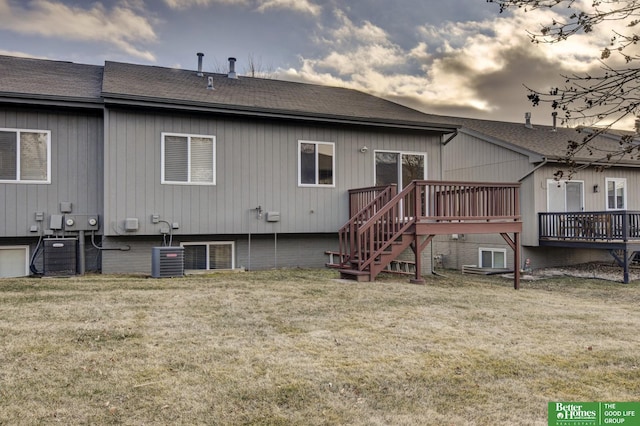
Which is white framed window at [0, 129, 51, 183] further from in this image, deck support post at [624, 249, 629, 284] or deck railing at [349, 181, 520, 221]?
deck support post at [624, 249, 629, 284]

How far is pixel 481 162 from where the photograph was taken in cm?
1588

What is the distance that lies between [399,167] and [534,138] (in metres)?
7.19

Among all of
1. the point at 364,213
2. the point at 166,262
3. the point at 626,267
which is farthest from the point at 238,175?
the point at 626,267

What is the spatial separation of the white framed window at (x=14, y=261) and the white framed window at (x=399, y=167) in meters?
7.26

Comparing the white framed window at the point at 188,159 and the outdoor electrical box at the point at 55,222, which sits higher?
the white framed window at the point at 188,159

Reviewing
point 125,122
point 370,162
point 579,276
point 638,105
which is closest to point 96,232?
point 125,122

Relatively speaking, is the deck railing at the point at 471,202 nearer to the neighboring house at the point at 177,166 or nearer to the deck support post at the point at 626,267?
the neighboring house at the point at 177,166

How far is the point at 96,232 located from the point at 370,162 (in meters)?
5.92

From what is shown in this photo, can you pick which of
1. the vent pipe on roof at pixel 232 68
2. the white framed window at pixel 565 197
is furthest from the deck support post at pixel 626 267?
the vent pipe on roof at pixel 232 68

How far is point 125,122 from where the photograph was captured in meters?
9.06

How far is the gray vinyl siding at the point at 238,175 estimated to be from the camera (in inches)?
357

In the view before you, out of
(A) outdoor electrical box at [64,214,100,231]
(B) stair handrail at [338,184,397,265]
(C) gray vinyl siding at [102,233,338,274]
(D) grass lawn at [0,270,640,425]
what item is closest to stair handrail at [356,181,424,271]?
(B) stair handrail at [338,184,397,265]

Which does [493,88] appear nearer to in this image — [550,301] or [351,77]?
[550,301]

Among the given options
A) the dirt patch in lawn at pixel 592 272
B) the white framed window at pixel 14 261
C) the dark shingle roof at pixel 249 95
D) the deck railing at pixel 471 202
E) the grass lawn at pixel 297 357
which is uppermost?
the dark shingle roof at pixel 249 95
